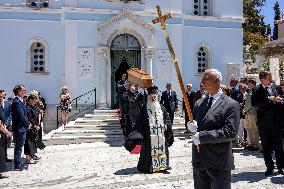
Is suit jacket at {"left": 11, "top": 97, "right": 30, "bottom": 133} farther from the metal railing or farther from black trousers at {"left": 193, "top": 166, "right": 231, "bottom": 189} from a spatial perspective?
the metal railing

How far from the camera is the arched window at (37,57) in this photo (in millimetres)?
17188

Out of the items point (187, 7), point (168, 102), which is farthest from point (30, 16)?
point (168, 102)

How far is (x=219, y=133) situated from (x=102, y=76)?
1334 cm

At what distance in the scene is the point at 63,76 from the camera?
1712cm

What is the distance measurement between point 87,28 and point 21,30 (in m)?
2.91

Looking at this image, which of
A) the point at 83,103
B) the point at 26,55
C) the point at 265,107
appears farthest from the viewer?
the point at 83,103

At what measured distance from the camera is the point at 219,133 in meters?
4.32

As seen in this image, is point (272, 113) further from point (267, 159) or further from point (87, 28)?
point (87, 28)

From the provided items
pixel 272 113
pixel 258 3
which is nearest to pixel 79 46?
pixel 272 113

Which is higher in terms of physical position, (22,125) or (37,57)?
(37,57)

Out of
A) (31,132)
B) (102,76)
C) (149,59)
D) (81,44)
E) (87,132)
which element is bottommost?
(87,132)

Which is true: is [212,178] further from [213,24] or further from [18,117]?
[213,24]

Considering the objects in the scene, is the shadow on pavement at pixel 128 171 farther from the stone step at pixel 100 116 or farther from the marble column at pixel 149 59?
the marble column at pixel 149 59

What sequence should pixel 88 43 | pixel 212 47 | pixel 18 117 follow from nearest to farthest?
1. pixel 18 117
2. pixel 88 43
3. pixel 212 47
